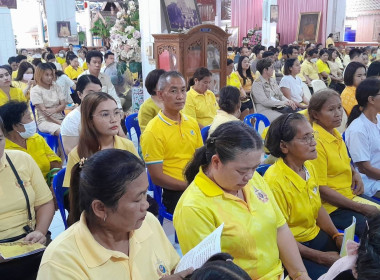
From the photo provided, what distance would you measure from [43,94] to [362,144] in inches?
135

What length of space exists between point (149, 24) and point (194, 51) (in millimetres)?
835

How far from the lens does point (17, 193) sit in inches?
73.8

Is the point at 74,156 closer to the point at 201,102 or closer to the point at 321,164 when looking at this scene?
the point at 321,164

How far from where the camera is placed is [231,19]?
730 inches

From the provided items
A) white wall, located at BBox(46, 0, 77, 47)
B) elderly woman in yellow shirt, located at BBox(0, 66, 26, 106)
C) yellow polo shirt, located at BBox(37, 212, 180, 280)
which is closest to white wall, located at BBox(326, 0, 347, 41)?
white wall, located at BBox(46, 0, 77, 47)

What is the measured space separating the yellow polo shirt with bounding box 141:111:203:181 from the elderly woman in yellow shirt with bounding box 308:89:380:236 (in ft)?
2.65

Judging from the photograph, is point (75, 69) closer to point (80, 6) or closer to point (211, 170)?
point (211, 170)

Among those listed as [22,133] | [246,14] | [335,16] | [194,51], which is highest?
[246,14]

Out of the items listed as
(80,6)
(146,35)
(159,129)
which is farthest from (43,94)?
(80,6)

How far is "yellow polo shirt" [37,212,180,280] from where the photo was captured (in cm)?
108

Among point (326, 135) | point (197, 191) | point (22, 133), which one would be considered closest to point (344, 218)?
point (326, 135)

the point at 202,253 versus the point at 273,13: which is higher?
the point at 273,13

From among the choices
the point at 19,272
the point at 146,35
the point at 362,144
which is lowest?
the point at 19,272

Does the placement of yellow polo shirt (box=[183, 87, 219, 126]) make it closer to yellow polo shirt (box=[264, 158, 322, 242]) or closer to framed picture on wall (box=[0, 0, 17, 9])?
yellow polo shirt (box=[264, 158, 322, 242])
